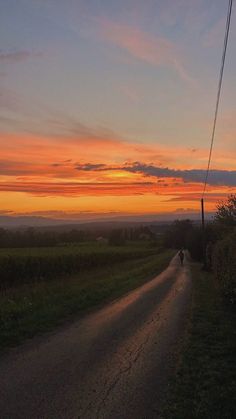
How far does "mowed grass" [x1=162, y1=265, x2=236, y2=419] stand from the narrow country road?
0.91 ft

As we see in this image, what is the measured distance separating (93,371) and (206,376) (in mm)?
1869

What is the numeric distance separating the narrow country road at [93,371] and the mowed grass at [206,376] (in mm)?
276

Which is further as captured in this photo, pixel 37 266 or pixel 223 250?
pixel 37 266

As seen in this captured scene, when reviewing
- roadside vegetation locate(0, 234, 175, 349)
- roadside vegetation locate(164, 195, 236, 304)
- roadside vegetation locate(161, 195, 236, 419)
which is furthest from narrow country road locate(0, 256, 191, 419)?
roadside vegetation locate(164, 195, 236, 304)

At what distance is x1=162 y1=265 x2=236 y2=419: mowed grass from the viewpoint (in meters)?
5.93

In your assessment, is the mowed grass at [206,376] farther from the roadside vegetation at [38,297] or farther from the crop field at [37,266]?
the crop field at [37,266]

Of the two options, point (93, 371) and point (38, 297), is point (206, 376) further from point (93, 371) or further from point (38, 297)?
point (38, 297)

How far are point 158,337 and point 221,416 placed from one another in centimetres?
506

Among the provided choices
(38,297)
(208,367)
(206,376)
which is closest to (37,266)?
(38,297)

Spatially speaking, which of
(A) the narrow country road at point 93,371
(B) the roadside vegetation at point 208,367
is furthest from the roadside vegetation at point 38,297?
(B) the roadside vegetation at point 208,367

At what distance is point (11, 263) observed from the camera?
3072cm

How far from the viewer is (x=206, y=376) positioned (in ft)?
24.7

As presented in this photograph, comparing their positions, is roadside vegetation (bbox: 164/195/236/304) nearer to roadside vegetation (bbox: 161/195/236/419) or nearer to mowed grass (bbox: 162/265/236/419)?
roadside vegetation (bbox: 161/195/236/419)

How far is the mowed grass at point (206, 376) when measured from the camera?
5.93 metres
